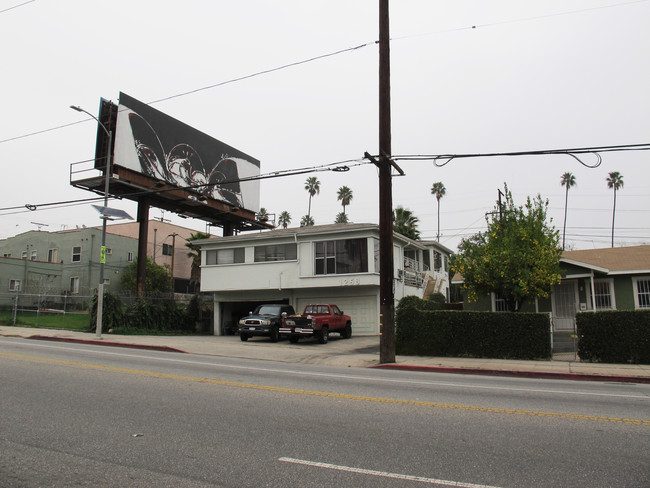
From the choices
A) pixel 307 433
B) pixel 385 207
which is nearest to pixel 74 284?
pixel 385 207

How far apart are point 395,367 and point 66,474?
37.2 ft

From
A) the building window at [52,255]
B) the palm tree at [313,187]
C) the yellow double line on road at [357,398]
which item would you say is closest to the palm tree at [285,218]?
the palm tree at [313,187]

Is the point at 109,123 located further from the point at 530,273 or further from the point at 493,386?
the point at 493,386

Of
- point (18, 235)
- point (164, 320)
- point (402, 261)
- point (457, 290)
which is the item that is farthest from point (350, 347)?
point (18, 235)

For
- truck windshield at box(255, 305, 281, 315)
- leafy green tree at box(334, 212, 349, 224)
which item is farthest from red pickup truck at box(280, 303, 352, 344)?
leafy green tree at box(334, 212, 349, 224)

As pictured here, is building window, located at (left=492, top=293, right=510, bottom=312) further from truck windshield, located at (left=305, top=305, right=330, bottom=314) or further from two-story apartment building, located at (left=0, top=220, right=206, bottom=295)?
two-story apartment building, located at (left=0, top=220, right=206, bottom=295)

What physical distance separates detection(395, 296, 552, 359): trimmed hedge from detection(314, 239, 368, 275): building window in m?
8.69

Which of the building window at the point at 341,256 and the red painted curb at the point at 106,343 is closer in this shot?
the red painted curb at the point at 106,343

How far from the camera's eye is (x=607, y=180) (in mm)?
71000

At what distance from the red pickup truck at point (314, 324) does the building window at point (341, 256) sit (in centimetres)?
320

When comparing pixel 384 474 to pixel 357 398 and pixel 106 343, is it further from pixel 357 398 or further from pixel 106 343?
pixel 106 343

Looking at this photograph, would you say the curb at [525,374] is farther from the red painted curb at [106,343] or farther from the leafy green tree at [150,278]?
the leafy green tree at [150,278]

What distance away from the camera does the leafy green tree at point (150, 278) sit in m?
45.6

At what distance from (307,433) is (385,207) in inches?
414
